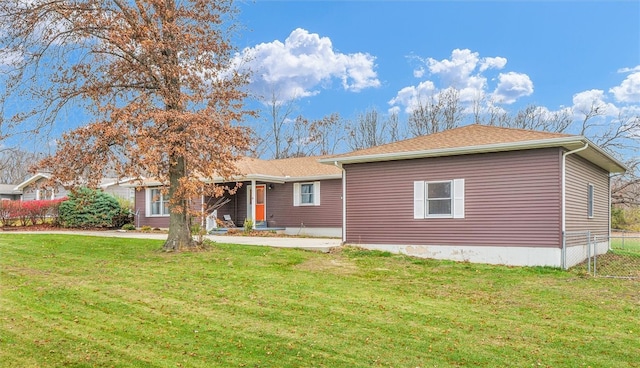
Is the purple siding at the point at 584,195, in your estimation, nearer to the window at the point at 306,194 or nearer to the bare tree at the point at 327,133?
the window at the point at 306,194

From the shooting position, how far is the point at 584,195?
500 inches

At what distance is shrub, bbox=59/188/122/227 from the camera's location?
2189 centimetres

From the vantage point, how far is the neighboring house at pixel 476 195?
10.8 m

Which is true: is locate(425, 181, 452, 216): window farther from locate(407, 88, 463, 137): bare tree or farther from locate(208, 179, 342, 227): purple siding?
locate(407, 88, 463, 137): bare tree

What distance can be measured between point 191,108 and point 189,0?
2.80 metres

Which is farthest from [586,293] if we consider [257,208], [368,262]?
[257,208]

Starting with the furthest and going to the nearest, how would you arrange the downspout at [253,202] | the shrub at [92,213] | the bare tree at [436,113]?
1. the bare tree at [436,113]
2. the shrub at [92,213]
3. the downspout at [253,202]

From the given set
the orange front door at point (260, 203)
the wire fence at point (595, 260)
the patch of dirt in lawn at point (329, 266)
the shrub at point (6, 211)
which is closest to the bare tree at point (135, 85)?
the patch of dirt in lawn at point (329, 266)

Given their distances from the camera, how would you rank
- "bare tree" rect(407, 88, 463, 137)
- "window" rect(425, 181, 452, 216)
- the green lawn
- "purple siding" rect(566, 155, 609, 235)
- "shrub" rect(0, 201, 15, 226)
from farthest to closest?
Result: "bare tree" rect(407, 88, 463, 137), "shrub" rect(0, 201, 15, 226), "window" rect(425, 181, 452, 216), "purple siding" rect(566, 155, 609, 235), the green lawn

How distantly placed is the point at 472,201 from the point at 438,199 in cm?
90

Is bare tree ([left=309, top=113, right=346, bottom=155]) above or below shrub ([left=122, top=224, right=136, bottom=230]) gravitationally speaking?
above

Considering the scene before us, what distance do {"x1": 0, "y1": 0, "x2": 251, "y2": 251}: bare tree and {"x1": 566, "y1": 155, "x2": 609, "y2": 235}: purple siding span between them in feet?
25.8

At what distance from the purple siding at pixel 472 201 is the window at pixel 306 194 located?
6.36m

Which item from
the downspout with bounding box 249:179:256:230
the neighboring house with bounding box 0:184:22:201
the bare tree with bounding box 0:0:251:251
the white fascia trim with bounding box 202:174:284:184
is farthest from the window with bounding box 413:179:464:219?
the neighboring house with bounding box 0:184:22:201
